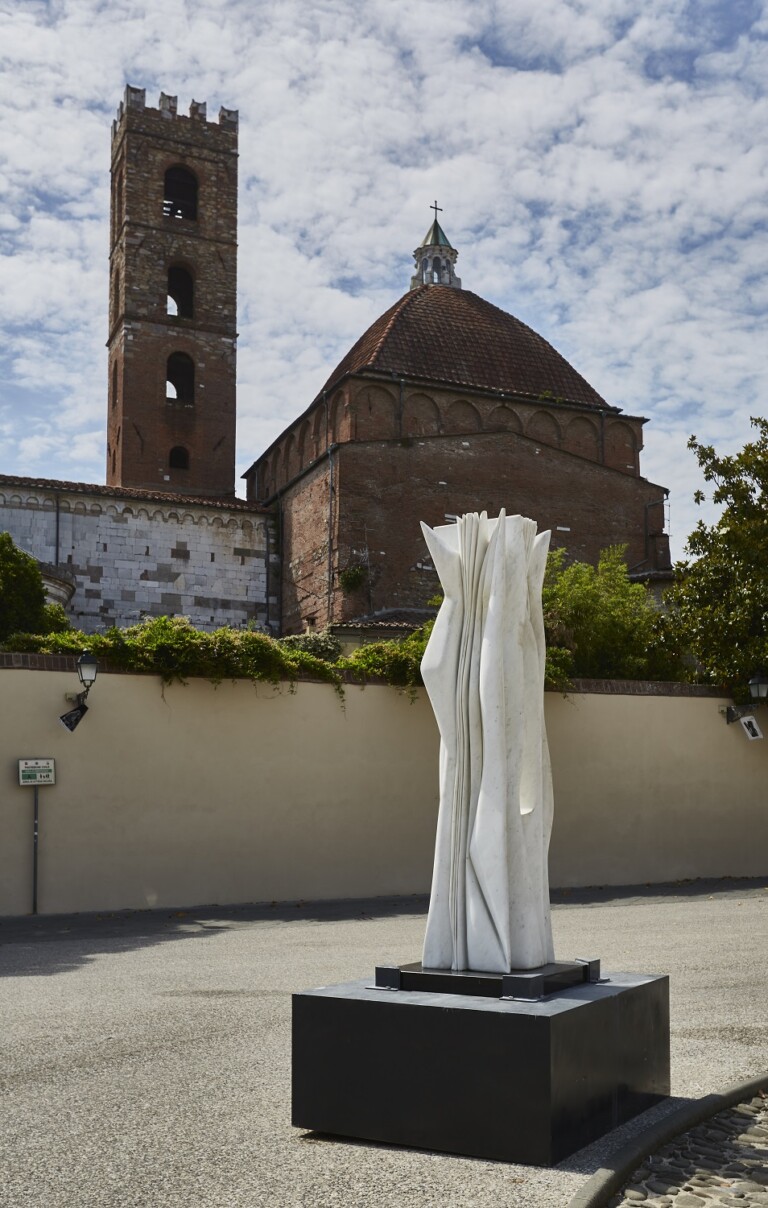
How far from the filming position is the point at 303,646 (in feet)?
67.8

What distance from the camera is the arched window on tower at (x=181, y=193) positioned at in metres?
42.8

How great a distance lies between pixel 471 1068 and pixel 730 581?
16.2 metres

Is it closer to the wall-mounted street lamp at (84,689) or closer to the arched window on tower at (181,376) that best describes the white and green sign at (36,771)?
the wall-mounted street lamp at (84,689)

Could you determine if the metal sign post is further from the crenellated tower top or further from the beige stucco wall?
the crenellated tower top

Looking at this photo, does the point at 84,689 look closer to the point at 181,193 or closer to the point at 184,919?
the point at 184,919

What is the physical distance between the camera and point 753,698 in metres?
18.5

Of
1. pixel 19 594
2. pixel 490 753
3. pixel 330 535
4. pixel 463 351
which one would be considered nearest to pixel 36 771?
pixel 19 594

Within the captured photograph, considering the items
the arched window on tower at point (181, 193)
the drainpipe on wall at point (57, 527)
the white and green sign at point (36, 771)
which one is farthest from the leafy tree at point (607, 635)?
the arched window on tower at point (181, 193)

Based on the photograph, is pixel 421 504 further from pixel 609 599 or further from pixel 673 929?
pixel 673 929

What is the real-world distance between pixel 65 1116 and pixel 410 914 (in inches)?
351

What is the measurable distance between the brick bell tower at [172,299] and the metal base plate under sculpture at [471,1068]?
37.4 m

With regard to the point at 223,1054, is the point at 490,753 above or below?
above

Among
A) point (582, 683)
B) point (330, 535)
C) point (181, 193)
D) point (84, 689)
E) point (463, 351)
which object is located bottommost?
point (84, 689)

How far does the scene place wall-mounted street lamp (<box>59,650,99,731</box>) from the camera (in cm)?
1352
